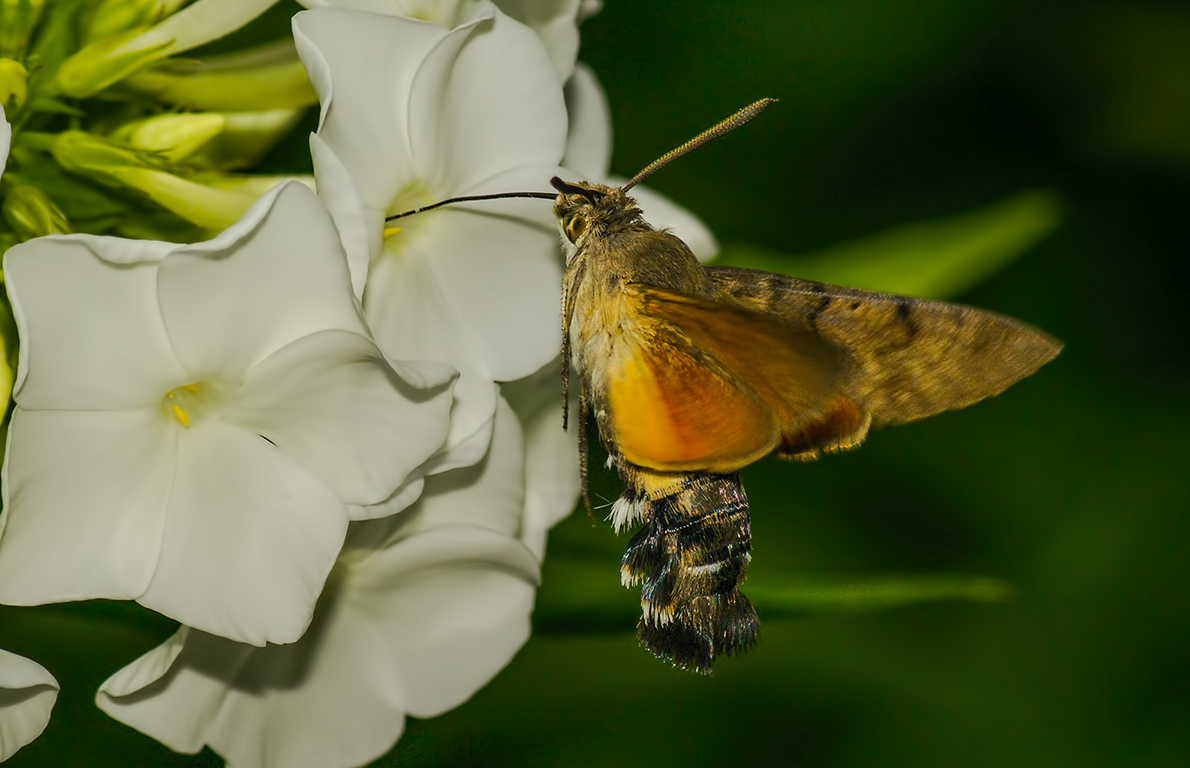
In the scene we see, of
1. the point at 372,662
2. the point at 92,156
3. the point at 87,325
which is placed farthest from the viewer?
the point at 372,662

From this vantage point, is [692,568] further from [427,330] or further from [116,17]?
[116,17]

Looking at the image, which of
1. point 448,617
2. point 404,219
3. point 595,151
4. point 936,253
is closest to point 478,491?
point 448,617

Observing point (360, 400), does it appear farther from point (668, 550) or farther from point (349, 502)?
point (668, 550)

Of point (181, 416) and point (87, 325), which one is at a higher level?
point (87, 325)

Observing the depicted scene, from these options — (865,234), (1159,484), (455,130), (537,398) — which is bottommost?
(1159,484)

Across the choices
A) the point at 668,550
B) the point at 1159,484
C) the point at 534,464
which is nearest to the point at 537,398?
the point at 534,464

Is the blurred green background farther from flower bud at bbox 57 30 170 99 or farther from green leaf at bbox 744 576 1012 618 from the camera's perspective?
flower bud at bbox 57 30 170 99
